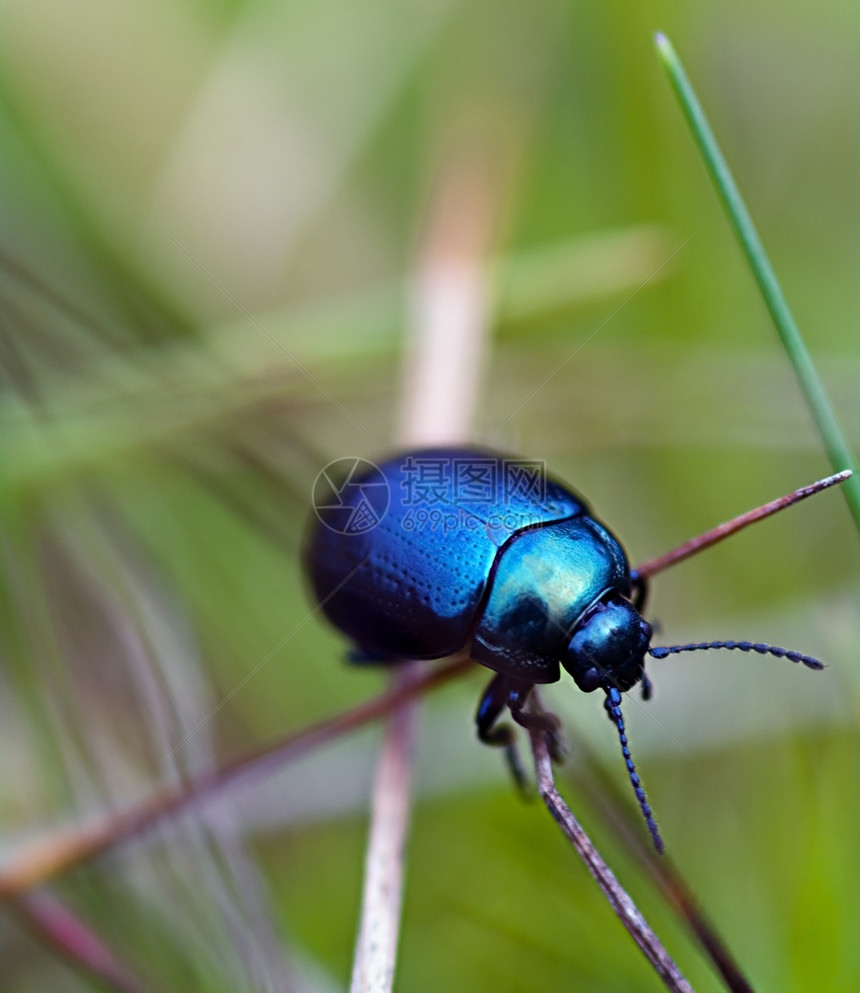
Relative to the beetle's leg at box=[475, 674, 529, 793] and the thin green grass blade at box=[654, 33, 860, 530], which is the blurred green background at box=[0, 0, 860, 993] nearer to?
the beetle's leg at box=[475, 674, 529, 793]

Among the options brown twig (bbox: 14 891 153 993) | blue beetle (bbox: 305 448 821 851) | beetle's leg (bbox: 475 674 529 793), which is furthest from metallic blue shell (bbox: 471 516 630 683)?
brown twig (bbox: 14 891 153 993)

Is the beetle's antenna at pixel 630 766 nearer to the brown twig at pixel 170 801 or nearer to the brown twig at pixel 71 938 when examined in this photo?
the brown twig at pixel 170 801

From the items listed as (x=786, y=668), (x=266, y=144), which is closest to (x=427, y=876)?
(x=786, y=668)

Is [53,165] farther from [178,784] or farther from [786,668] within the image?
[786,668]

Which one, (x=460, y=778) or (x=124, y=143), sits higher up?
(x=124, y=143)

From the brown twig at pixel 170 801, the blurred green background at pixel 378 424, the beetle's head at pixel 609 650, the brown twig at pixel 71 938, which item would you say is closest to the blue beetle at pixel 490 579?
the beetle's head at pixel 609 650

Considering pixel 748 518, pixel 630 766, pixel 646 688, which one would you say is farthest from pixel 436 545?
pixel 748 518

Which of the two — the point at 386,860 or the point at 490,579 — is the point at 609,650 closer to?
the point at 490,579
